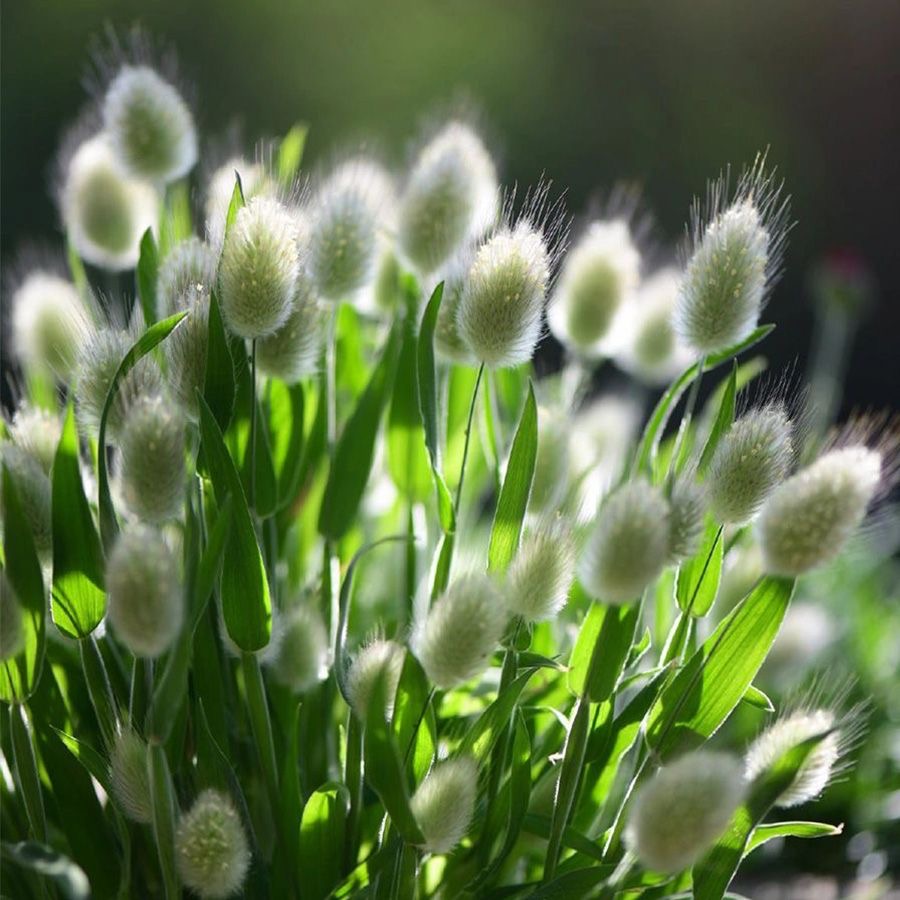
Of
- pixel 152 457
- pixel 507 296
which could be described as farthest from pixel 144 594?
pixel 507 296

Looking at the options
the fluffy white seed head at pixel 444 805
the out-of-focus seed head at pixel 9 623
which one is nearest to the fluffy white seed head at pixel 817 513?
the fluffy white seed head at pixel 444 805

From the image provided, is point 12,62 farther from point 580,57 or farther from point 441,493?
point 441,493

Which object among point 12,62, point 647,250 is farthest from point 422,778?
point 12,62

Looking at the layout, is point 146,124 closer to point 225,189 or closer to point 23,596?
point 225,189

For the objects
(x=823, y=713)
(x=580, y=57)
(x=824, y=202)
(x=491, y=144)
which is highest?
(x=580, y=57)

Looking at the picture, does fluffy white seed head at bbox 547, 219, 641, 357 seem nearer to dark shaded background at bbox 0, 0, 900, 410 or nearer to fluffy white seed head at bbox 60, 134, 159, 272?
fluffy white seed head at bbox 60, 134, 159, 272

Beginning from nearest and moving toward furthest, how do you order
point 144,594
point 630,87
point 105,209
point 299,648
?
point 144,594 < point 299,648 < point 105,209 < point 630,87
